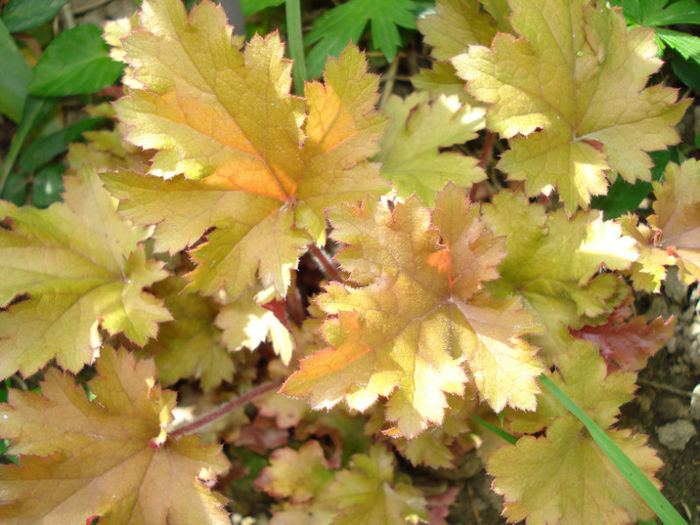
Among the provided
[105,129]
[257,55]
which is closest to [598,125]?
[257,55]

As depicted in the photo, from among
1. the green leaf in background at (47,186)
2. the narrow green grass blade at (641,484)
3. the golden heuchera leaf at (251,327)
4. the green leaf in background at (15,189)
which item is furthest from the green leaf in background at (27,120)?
the narrow green grass blade at (641,484)

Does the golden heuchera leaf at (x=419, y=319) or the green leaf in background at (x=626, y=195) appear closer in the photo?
the golden heuchera leaf at (x=419, y=319)

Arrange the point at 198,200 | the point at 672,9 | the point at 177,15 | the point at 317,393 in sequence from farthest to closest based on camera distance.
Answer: the point at 672,9
the point at 198,200
the point at 177,15
the point at 317,393

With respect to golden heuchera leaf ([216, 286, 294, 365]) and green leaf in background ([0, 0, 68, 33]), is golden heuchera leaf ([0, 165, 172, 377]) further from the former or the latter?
green leaf in background ([0, 0, 68, 33])

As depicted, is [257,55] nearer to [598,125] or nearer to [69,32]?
[598,125]

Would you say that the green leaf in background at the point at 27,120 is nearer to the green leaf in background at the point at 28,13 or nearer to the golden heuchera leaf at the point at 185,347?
the green leaf in background at the point at 28,13

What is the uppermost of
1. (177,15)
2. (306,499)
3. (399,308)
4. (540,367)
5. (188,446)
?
(177,15)
